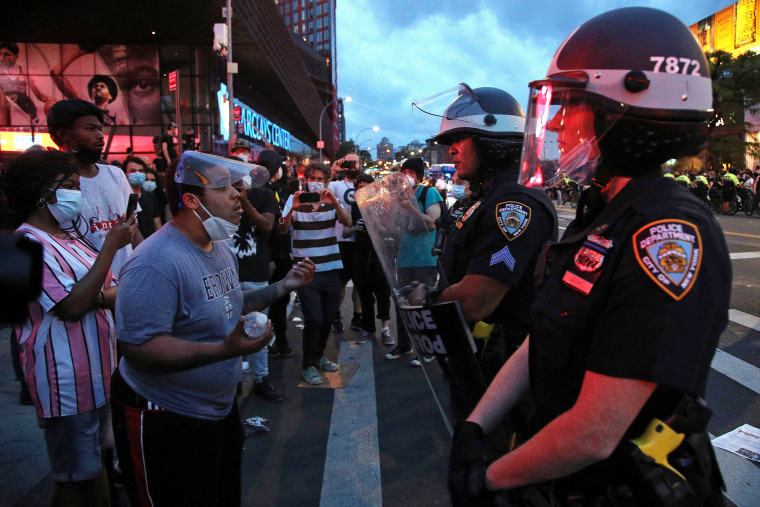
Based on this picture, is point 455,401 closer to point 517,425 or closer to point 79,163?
point 517,425

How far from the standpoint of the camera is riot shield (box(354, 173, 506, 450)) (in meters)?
1.95

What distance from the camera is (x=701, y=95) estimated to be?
1.28m

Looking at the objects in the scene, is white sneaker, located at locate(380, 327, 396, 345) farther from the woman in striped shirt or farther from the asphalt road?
the woman in striped shirt

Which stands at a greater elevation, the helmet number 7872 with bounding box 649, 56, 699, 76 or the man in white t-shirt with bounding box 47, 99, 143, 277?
the helmet number 7872 with bounding box 649, 56, 699, 76

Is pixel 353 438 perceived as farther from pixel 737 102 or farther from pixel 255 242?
pixel 737 102

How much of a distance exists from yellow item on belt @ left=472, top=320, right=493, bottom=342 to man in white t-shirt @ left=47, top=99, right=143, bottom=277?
2.32 meters

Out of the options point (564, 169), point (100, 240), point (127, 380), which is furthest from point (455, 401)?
point (100, 240)

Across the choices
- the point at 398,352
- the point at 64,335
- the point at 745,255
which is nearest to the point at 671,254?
the point at 64,335

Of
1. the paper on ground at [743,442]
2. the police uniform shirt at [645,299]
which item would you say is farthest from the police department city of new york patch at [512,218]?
the paper on ground at [743,442]

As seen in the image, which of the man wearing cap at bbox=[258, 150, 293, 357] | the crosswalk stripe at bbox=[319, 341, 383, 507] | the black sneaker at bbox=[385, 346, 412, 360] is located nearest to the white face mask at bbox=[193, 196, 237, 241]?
the crosswalk stripe at bbox=[319, 341, 383, 507]

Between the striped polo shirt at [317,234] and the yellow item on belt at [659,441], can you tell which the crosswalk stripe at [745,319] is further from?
the yellow item on belt at [659,441]

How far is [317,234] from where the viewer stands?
17.9 feet

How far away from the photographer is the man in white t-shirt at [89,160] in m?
3.24

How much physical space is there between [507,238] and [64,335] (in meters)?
1.96
